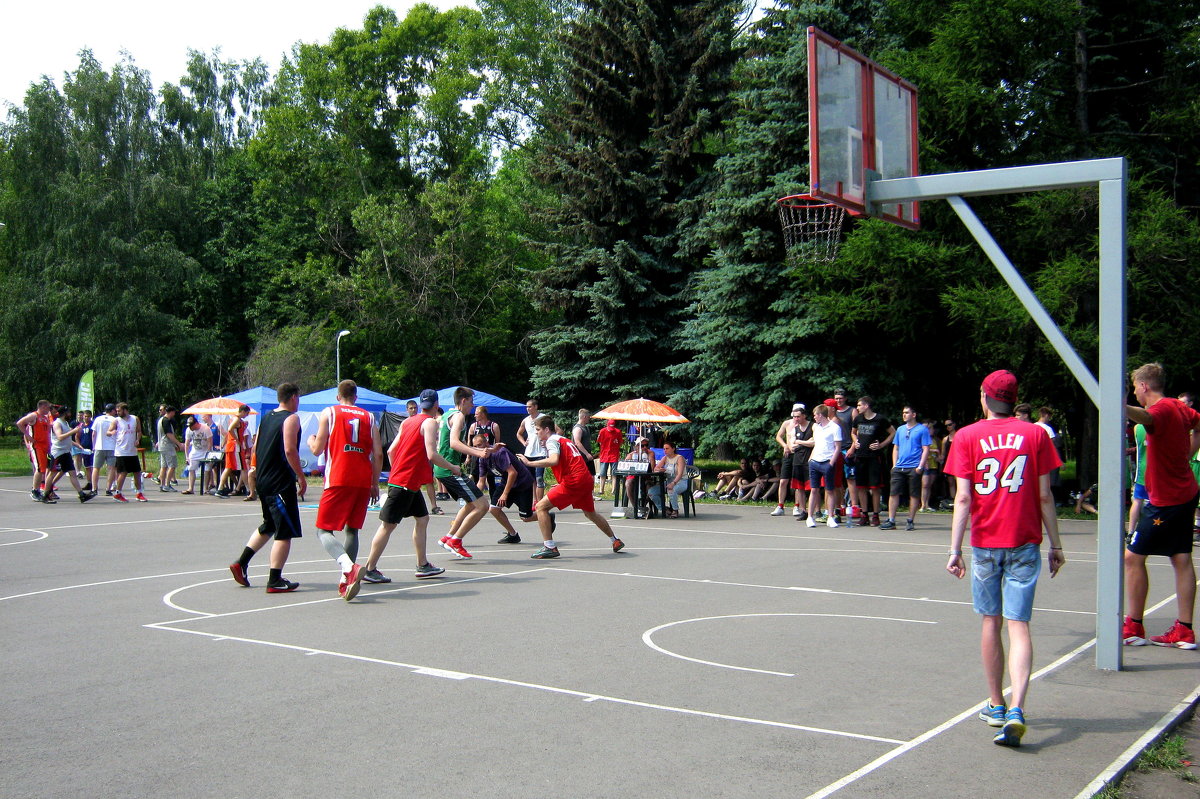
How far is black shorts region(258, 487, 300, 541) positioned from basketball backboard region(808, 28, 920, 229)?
220 inches

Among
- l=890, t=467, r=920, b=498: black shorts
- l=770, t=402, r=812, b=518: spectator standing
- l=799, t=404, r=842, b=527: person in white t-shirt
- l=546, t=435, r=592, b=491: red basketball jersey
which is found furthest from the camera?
l=770, t=402, r=812, b=518: spectator standing

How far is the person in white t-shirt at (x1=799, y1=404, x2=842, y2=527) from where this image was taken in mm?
17391

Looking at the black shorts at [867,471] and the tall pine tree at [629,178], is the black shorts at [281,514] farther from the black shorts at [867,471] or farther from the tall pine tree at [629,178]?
the tall pine tree at [629,178]

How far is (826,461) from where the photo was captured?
17406 millimetres

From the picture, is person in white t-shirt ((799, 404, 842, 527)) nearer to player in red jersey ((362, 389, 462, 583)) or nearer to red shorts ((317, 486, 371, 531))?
player in red jersey ((362, 389, 462, 583))

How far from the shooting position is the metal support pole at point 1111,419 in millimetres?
6992

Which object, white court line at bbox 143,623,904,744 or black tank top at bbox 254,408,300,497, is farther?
black tank top at bbox 254,408,300,497

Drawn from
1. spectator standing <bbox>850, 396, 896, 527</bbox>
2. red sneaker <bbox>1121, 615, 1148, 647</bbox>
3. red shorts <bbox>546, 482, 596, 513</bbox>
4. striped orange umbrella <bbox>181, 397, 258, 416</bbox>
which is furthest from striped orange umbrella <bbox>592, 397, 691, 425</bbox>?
red sneaker <bbox>1121, 615, 1148, 647</bbox>

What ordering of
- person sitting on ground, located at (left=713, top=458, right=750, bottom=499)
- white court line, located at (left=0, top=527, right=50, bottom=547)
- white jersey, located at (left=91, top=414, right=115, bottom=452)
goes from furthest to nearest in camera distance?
1. person sitting on ground, located at (left=713, top=458, right=750, bottom=499)
2. white jersey, located at (left=91, top=414, right=115, bottom=452)
3. white court line, located at (left=0, top=527, right=50, bottom=547)

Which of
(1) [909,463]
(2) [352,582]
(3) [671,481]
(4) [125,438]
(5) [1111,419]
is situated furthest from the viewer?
(4) [125,438]

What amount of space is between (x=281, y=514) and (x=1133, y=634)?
7.30 metres

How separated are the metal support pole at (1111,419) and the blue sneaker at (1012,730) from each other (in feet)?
6.69

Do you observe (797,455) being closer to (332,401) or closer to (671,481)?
(671,481)

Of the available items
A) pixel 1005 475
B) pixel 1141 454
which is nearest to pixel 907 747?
pixel 1005 475
